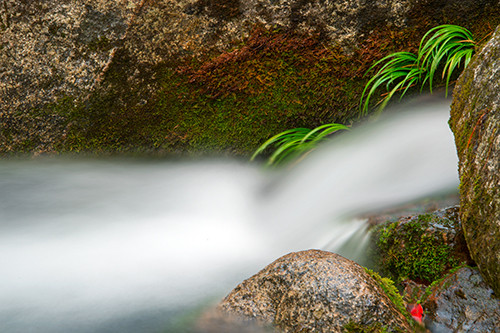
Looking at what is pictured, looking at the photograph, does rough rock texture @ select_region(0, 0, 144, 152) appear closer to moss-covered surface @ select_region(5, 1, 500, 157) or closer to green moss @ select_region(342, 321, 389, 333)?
moss-covered surface @ select_region(5, 1, 500, 157)

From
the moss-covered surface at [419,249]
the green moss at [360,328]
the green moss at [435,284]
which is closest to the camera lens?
the green moss at [360,328]

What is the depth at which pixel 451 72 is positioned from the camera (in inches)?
116

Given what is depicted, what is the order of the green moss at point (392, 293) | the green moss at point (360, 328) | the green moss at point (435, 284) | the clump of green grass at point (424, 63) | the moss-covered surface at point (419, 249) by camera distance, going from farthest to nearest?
the clump of green grass at point (424, 63), the moss-covered surface at point (419, 249), the green moss at point (435, 284), the green moss at point (392, 293), the green moss at point (360, 328)

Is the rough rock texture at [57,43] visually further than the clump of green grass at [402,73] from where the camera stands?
Yes

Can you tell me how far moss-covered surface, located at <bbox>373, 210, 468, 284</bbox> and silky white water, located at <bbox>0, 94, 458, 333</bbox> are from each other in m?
0.17

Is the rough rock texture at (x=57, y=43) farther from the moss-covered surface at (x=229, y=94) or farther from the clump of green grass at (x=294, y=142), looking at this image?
the clump of green grass at (x=294, y=142)

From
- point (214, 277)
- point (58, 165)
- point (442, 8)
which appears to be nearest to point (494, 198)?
point (214, 277)

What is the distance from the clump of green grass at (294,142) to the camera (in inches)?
123

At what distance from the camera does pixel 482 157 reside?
181 centimetres

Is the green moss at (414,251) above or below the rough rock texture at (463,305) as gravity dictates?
above

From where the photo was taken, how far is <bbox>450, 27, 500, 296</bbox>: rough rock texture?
5.52 ft

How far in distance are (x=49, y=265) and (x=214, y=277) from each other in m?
0.95

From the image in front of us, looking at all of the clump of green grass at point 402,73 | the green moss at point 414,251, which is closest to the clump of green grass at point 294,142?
the clump of green grass at point 402,73

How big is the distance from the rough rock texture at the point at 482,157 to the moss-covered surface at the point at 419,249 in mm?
166
